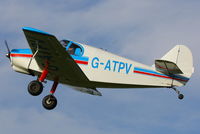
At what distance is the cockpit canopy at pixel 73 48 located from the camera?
13.9m

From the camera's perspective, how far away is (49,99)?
14359mm

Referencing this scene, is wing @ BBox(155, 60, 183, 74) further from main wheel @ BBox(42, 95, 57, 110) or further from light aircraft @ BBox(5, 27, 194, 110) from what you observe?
main wheel @ BBox(42, 95, 57, 110)

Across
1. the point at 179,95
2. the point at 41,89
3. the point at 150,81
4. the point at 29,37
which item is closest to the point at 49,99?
the point at 41,89

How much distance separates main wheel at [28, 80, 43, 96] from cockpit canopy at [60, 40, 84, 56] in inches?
62.1

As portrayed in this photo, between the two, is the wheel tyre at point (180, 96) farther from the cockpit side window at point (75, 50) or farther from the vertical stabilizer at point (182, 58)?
the cockpit side window at point (75, 50)

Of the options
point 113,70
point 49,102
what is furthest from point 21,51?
point 113,70

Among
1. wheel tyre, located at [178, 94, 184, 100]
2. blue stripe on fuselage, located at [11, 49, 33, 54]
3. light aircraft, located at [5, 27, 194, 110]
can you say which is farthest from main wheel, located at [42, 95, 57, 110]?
wheel tyre, located at [178, 94, 184, 100]

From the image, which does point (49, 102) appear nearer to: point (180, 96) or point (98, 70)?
point (98, 70)

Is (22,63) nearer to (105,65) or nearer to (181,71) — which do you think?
(105,65)

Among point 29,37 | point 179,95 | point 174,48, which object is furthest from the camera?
point 174,48

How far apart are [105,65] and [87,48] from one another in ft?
2.88

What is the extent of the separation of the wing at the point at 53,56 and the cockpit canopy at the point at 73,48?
57cm

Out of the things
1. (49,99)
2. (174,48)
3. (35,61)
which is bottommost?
(49,99)

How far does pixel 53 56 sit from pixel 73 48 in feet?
3.00
